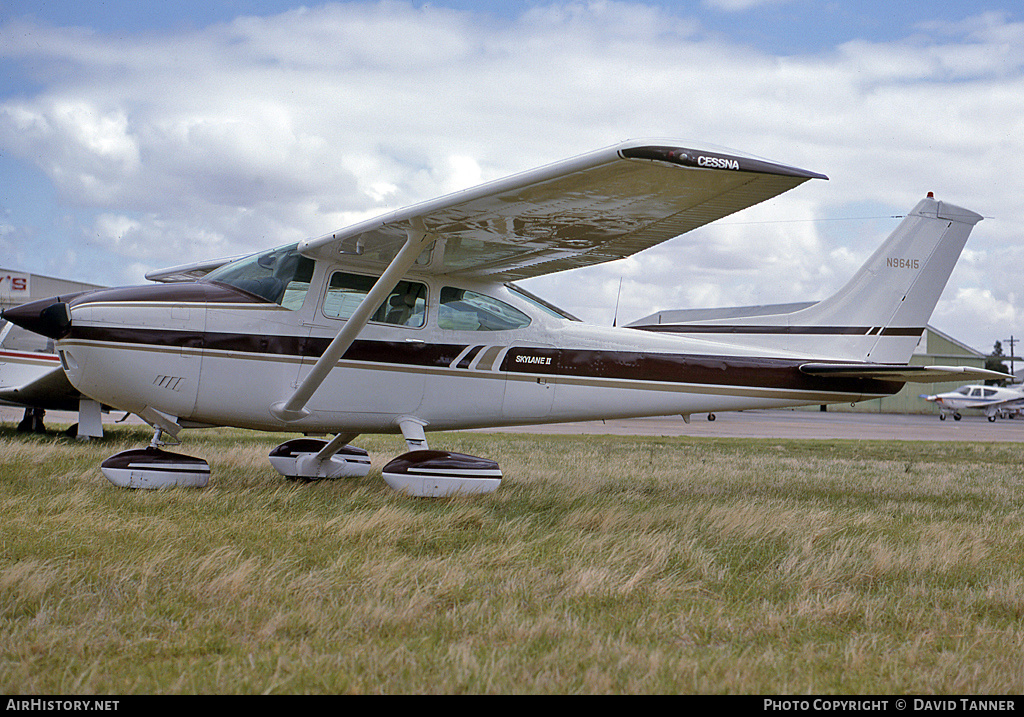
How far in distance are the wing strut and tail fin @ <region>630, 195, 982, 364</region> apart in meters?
4.02

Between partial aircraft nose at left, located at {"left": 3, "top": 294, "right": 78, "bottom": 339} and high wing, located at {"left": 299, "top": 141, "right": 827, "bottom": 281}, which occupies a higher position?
high wing, located at {"left": 299, "top": 141, "right": 827, "bottom": 281}

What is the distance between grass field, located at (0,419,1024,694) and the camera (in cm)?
306

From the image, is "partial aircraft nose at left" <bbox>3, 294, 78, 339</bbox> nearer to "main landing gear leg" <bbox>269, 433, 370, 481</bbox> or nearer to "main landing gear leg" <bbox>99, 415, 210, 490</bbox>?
"main landing gear leg" <bbox>99, 415, 210, 490</bbox>

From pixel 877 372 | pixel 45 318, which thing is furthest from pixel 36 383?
pixel 877 372

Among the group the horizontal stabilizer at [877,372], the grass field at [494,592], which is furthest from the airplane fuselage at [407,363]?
the grass field at [494,592]

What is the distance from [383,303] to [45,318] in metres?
2.78

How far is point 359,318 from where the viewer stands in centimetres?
662

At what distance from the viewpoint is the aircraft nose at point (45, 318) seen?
6.50 metres

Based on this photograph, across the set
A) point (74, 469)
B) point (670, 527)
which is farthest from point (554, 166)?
point (74, 469)

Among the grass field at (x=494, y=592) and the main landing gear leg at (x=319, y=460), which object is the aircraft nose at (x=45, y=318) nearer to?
the grass field at (x=494, y=592)

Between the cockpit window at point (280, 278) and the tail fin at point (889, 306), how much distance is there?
4427 mm

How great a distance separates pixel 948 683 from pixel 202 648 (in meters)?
2.93

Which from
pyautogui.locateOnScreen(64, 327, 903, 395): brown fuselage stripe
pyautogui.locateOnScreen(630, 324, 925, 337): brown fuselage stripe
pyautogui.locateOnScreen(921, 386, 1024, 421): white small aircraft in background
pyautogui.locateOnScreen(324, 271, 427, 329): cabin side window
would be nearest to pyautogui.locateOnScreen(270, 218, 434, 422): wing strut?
pyautogui.locateOnScreen(64, 327, 903, 395): brown fuselage stripe
